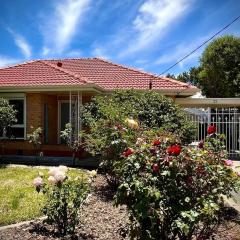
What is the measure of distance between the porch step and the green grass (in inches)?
88.9

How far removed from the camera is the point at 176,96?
18.6 m

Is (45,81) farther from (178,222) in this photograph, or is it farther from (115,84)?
(178,222)

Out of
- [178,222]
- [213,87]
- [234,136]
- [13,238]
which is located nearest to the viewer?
[178,222]

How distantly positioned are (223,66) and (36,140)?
24.6m

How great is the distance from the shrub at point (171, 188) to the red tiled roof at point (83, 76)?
11.1 meters

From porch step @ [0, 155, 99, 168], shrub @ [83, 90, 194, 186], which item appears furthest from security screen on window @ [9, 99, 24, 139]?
shrub @ [83, 90, 194, 186]

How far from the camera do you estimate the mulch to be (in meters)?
6.10

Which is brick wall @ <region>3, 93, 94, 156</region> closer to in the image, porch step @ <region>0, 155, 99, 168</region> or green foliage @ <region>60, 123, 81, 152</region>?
porch step @ <region>0, 155, 99, 168</region>

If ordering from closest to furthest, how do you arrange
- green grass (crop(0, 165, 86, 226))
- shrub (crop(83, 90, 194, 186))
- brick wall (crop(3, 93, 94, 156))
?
green grass (crop(0, 165, 86, 226)), shrub (crop(83, 90, 194, 186)), brick wall (crop(3, 93, 94, 156))

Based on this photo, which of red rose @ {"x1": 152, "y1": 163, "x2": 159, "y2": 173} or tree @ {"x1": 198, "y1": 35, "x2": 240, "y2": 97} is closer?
red rose @ {"x1": 152, "y1": 163, "x2": 159, "y2": 173}

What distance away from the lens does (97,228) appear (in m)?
6.65

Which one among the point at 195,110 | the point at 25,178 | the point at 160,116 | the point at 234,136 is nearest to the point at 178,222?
the point at 25,178

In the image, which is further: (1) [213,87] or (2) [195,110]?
(1) [213,87]

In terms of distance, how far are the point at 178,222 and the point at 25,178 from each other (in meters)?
7.73
